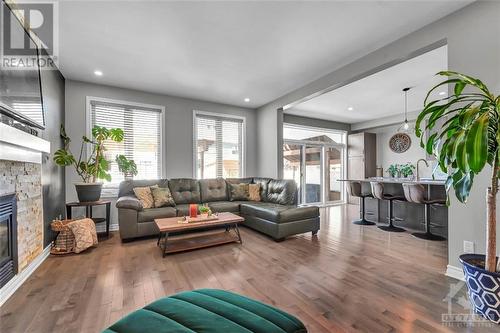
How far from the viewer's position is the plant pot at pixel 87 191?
339cm

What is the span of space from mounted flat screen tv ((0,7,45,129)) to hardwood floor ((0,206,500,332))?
1.68 metres

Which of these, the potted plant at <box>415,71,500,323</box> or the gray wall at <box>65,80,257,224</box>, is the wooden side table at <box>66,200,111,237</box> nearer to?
the gray wall at <box>65,80,257,224</box>

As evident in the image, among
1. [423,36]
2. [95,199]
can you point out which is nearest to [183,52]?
[95,199]

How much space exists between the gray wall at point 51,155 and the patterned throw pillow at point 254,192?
10.9ft

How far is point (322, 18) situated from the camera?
2.38 metres

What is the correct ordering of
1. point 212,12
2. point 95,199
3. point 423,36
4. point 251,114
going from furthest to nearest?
point 251,114
point 95,199
point 423,36
point 212,12

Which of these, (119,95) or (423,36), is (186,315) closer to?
(423,36)

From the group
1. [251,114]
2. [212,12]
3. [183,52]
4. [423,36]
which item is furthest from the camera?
[251,114]

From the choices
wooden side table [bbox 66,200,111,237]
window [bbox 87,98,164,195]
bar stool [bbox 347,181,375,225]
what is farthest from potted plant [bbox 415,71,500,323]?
window [bbox 87,98,164,195]

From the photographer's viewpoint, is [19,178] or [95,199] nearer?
[19,178]

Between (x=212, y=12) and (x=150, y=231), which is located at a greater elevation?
(x=212, y=12)

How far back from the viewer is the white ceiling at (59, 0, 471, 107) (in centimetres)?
222

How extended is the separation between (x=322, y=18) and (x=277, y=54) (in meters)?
0.84

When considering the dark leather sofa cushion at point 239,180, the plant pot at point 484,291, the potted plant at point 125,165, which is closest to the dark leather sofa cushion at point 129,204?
the potted plant at point 125,165
